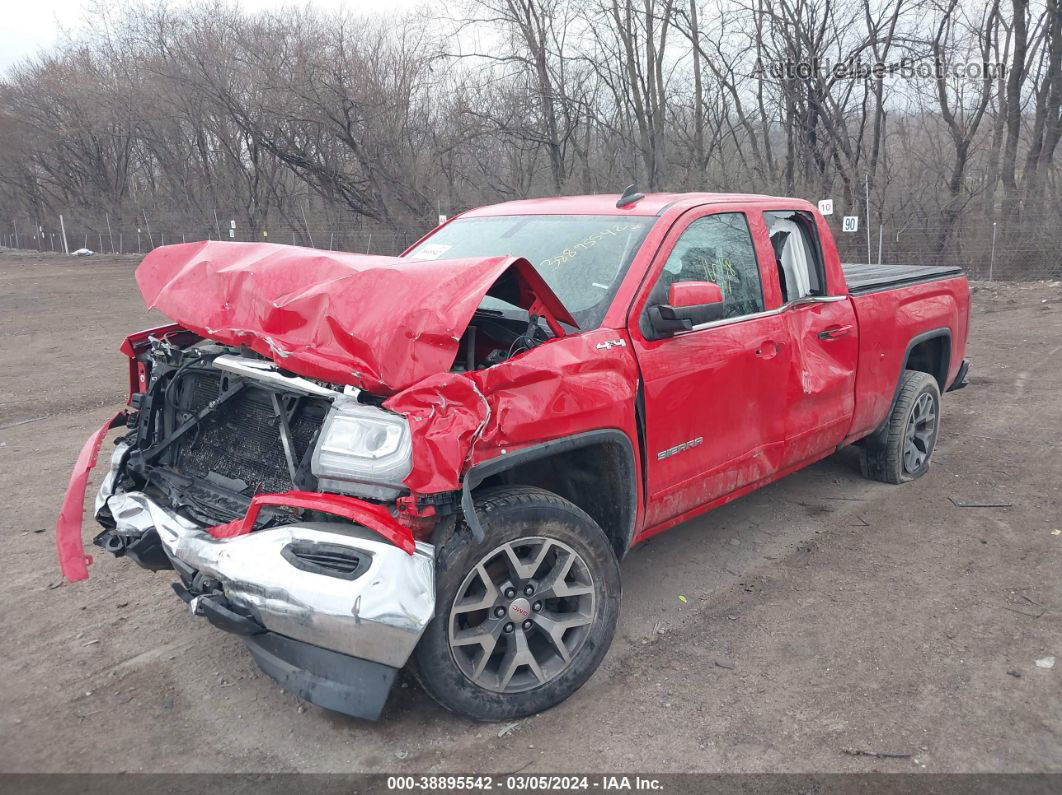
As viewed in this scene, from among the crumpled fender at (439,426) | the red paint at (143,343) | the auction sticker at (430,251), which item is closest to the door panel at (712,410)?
the crumpled fender at (439,426)

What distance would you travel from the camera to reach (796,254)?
451cm

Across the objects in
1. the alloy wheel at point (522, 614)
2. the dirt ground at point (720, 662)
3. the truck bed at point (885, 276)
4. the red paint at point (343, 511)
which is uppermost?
the truck bed at point (885, 276)

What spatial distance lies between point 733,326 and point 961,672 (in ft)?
5.72

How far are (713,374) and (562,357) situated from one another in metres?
0.95

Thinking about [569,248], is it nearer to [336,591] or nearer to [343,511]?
[343,511]

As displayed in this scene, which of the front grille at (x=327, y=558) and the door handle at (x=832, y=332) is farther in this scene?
the door handle at (x=832, y=332)

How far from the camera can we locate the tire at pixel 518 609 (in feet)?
9.14

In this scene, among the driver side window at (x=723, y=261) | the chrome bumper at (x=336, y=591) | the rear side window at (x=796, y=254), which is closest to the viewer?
the chrome bumper at (x=336, y=591)

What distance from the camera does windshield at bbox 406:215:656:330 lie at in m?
3.53

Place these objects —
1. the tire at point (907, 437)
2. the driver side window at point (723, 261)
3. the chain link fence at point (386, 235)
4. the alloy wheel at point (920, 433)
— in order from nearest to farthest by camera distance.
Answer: the driver side window at point (723, 261), the tire at point (907, 437), the alloy wheel at point (920, 433), the chain link fence at point (386, 235)

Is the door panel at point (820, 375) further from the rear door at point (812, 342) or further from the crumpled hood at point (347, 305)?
the crumpled hood at point (347, 305)

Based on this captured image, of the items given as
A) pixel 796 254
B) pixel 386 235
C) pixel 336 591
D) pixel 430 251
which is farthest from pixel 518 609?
pixel 386 235

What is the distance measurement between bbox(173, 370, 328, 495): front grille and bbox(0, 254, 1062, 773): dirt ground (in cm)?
80

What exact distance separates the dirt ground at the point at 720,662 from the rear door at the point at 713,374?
611 millimetres
